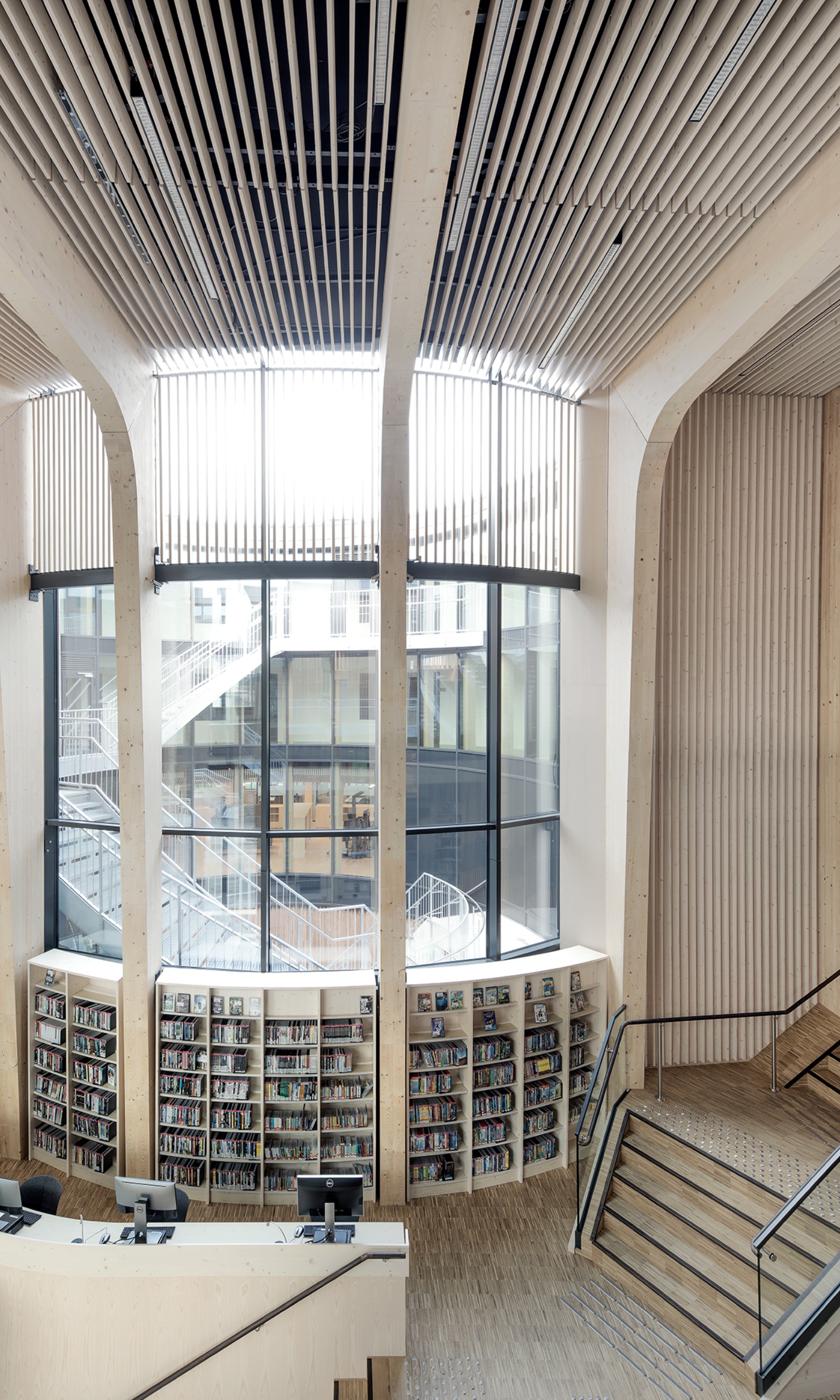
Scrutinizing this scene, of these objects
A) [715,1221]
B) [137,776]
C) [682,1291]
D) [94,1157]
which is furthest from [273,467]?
[682,1291]

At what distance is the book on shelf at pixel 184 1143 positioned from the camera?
6.87m

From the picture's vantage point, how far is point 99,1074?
709 centimetres

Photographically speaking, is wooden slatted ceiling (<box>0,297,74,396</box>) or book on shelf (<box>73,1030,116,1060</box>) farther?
book on shelf (<box>73,1030,116,1060</box>)

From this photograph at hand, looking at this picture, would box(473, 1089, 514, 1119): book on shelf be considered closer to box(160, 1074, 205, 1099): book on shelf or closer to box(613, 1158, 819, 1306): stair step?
box(613, 1158, 819, 1306): stair step

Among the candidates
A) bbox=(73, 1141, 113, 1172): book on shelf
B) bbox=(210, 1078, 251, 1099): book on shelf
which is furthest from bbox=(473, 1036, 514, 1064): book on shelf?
bbox=(73, 1141, 113, 1172): book on shelf

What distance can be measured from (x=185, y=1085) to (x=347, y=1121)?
1416 mm

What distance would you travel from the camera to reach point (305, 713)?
739cm

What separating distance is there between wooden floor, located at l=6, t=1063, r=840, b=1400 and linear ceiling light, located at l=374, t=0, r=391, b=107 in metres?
7.06

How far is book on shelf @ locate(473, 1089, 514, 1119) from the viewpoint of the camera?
6.97 meters

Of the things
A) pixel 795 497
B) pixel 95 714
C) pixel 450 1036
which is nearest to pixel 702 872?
pixel 450 1036

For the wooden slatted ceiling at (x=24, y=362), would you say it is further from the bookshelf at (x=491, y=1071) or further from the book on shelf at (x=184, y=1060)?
the bookshelf at (x=491, y=1071)

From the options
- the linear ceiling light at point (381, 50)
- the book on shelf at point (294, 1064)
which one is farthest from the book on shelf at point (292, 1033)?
the linear ceiling light at point (381, 50)

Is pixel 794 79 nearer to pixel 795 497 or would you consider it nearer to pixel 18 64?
pixel 18 64

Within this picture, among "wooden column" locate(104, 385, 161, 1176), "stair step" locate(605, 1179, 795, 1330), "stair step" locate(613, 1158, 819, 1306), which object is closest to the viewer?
"stair step" locate(613, 1158, 819, 1306)
